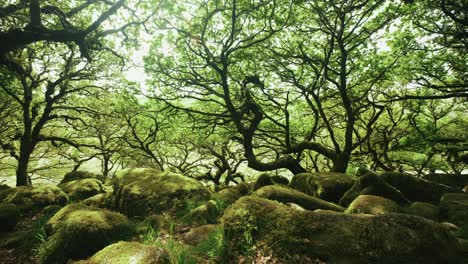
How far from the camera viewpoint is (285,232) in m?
4.86

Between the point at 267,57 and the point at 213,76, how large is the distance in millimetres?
3427

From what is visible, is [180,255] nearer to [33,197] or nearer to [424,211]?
[424,211]

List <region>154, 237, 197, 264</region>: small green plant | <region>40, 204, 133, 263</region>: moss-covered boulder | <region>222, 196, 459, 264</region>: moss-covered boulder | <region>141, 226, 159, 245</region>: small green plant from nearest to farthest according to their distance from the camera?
<region>222, 196, 459, 264</region>: moss-covered boulder → <region>154, 237, 197, 264</region>: small green plant → <region>40, 204, 133, 263</region>: moss-covered boulder → <region>141, 226, 159, 245</region>: small green plant

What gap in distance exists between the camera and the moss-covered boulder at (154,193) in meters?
9.95

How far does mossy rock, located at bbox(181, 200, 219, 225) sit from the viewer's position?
8385mm

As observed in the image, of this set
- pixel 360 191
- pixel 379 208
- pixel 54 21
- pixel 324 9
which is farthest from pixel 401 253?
pixel 54 21

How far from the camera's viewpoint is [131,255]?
4176 mm

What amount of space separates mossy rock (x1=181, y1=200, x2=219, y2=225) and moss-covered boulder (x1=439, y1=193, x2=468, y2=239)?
6.61 metres

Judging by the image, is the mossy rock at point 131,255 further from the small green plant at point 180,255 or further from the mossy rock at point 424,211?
the mossy rock at point 424,211

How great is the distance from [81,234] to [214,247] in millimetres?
3286

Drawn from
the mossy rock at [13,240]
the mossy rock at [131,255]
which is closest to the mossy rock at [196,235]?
the mossy rock at [131,255]

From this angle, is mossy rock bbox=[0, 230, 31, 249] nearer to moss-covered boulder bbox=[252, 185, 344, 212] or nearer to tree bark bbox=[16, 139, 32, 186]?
moss-covered boulder bbox=[252, 185, 344, 212]

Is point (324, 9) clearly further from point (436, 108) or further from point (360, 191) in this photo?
point (436, 108)

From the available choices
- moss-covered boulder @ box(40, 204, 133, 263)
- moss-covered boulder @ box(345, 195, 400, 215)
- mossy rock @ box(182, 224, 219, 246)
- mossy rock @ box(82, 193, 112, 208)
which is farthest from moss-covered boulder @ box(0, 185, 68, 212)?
moss-covered boulder @ box(345, 195, 400, 215)
